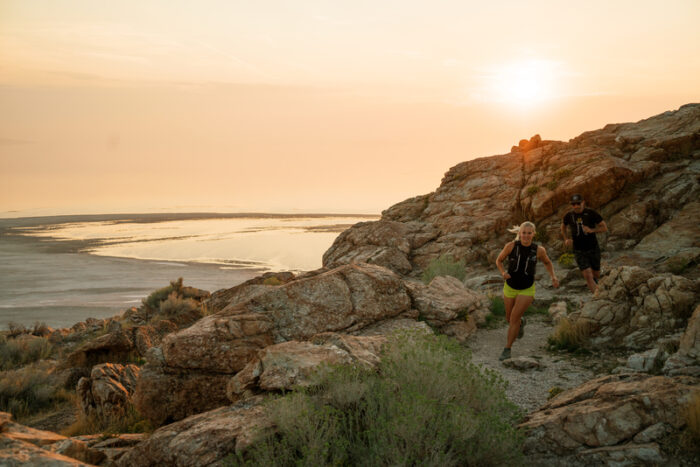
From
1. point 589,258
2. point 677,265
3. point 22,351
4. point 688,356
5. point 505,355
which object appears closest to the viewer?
point 688,356

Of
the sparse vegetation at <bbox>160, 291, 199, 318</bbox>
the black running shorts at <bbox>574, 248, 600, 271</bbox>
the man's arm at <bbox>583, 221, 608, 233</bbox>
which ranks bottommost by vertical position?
the sparse vegetation at <bbox>160, 291, 199, 318</bbox>

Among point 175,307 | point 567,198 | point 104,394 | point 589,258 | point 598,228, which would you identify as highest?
point 567,198

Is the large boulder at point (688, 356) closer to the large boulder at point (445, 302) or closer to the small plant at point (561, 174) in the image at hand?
the large boulder at point (445, 302)

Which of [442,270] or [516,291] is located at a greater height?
[516,291]

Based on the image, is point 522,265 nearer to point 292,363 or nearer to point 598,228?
point 598,228

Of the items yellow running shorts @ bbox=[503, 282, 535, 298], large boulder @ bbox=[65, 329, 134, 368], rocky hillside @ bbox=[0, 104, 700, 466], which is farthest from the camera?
large boulder @ bbox=[65, 329, 134, 368]

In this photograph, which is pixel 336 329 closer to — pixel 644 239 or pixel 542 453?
pixel 542 453

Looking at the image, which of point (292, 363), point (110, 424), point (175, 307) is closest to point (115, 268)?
point (175, 307)

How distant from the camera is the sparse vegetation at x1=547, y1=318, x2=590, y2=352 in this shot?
920 centimetres

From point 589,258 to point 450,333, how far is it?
486 centimetres

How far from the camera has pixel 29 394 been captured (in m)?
10.3

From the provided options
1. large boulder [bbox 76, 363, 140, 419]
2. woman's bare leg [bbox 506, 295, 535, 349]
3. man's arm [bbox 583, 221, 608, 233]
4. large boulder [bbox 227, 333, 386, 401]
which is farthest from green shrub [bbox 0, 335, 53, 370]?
man's arm [bbox 583, 221, 608, 233]

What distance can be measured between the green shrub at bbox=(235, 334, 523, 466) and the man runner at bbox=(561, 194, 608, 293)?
8197 millimetres

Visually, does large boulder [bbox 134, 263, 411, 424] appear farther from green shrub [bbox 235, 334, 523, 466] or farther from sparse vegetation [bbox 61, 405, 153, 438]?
green shrub [bbox 235, 334, 523, 466]
